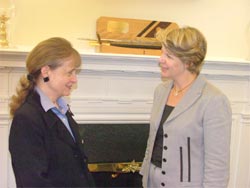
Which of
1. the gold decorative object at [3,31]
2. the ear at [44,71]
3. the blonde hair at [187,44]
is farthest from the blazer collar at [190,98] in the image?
the gold decorative object at [3,31]

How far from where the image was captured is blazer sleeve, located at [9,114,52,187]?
1178mm

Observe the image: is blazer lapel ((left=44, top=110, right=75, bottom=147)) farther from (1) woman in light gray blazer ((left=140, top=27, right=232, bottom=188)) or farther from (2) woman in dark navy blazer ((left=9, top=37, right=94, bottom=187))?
(1) woman in light gray blazer ((left=140, top=27, right=232, bottom=188))

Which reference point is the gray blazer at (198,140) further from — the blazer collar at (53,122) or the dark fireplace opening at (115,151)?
the dark fireplace opening at (115,151)

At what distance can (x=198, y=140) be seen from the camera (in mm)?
1498

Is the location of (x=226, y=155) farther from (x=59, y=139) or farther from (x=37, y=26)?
(x=37, y=26)

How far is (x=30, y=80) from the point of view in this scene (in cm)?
134

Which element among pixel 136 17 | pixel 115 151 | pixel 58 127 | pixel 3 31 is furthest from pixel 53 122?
pixel 136 17

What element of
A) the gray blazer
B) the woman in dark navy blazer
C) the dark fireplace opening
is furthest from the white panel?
the gray blazer

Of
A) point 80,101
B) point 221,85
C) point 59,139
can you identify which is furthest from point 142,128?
point 59,139

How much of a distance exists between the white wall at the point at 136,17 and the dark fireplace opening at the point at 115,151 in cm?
66

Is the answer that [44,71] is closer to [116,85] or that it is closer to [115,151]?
[116,85]

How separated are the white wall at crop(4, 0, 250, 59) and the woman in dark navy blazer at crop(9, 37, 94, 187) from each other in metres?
0.93

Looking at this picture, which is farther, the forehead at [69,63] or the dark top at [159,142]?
the dark top at [159,142]

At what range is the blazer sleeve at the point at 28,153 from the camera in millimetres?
1178
